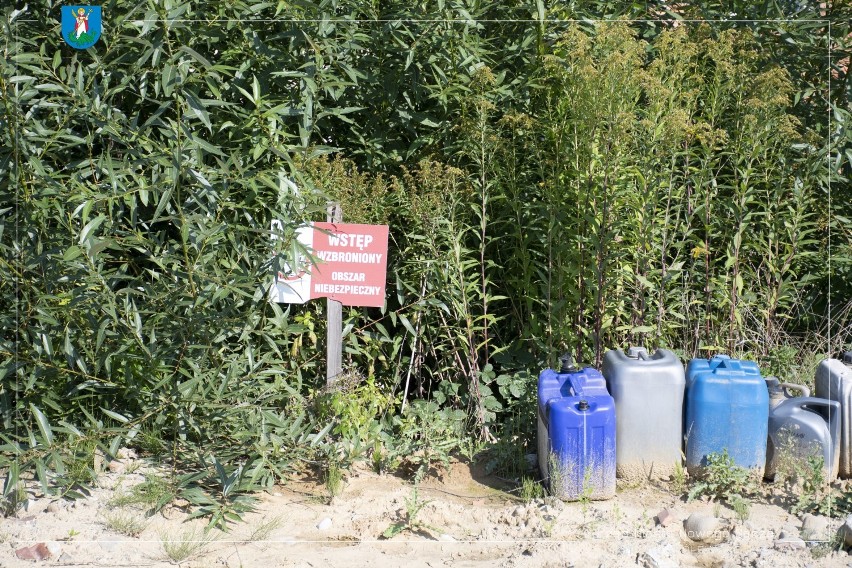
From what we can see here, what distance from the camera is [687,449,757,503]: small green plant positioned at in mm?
4895

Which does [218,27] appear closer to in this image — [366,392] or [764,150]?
[366,392]

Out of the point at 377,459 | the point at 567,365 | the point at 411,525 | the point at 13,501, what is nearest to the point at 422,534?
the point at 411,525

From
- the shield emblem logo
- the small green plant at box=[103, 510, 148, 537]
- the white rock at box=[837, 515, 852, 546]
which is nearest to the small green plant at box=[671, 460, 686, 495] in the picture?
the white rock at box=[837, 515, 852, 546]

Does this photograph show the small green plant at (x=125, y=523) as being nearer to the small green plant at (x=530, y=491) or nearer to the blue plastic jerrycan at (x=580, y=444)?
the small green plant at (x=530, y=491)

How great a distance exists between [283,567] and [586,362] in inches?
95.9

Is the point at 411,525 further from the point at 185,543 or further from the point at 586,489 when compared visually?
the point at 185,543

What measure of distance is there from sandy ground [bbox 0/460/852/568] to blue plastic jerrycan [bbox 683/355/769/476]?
11.1 inches

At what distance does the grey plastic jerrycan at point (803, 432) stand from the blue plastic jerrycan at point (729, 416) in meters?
0.09

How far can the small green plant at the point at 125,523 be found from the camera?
452 cm

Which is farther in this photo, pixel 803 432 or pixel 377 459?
pixel 377 459

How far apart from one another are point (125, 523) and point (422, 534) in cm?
144

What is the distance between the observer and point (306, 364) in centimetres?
561

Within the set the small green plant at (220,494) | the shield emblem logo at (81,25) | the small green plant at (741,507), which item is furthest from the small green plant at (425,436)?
the shield emblem logo at (81,25)

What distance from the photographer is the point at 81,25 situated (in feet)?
16.7
